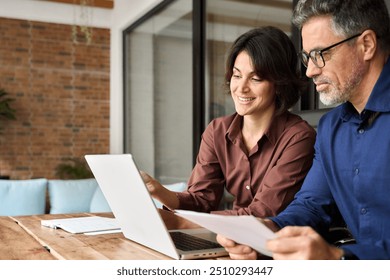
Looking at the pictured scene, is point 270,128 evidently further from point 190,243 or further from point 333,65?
point 190,243

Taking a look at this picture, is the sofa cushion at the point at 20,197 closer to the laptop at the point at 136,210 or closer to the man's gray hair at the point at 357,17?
the laptop at the point at 136,210

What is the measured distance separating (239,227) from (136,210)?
0.39 m

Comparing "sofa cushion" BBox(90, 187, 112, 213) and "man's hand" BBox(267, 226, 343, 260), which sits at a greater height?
"man's hand" BBox(267, 226, 343, 260)

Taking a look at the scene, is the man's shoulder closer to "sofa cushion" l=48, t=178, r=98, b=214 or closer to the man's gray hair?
the man's gray hair

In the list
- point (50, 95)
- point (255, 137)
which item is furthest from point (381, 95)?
point (50, 95)

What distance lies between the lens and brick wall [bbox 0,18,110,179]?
20.9 ft

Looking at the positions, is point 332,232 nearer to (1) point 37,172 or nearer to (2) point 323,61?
(2) point 323,61

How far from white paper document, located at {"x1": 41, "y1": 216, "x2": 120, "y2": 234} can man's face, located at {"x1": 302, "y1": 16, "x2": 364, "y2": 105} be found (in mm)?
887

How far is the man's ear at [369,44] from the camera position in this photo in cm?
152

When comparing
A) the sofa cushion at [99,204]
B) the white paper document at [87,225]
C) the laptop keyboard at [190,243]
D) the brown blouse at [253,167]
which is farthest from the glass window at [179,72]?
the laptop keyboard at [190,243]

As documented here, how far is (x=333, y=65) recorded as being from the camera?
155 centimetres

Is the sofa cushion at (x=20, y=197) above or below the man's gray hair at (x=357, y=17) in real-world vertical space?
below

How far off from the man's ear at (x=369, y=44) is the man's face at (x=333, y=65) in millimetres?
29

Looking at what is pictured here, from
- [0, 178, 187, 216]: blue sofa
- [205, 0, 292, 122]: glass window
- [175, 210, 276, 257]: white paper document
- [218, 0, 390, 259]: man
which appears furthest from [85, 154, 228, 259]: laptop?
[0, 178, 187, 216]: blue sofa
